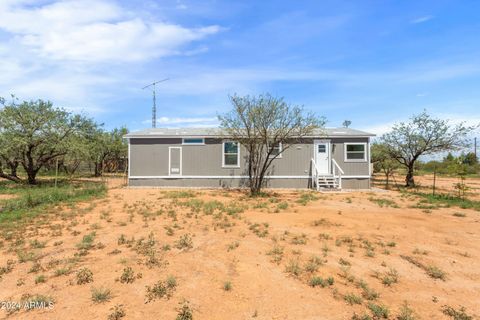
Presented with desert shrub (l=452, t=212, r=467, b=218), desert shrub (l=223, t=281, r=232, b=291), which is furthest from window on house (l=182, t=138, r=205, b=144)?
desert shrub (l=223, t=281, r=232, b=291)

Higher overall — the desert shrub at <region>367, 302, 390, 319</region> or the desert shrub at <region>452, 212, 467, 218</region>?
the desert shrub at <region>452, 212, 467, 218</region>

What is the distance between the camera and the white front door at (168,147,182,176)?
16.4 meters

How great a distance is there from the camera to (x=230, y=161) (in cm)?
1634

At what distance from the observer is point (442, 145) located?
1723 centimetres

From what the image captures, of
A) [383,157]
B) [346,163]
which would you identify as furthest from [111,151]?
[383,157]

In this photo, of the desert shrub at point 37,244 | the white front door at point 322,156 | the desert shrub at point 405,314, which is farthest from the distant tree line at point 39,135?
the desert shrub at point 405,314

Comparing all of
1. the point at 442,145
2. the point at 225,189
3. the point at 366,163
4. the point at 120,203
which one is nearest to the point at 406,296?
the point at 120,203

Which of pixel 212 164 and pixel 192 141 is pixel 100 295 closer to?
pixel 212 164

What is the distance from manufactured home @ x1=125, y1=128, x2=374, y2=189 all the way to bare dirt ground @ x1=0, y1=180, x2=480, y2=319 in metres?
7.47

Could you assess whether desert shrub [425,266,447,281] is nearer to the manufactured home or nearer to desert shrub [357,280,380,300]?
desert shrub [357,280,380,300]

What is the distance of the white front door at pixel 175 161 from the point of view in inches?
644

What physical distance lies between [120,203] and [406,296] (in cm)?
967

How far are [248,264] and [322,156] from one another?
1241 cm

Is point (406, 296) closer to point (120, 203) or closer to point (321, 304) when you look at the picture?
point (321, 304)
